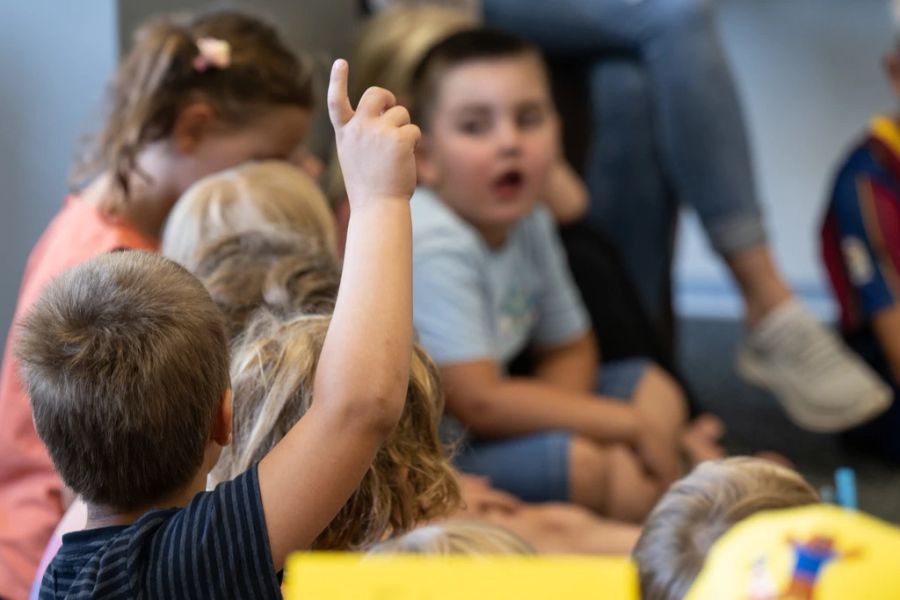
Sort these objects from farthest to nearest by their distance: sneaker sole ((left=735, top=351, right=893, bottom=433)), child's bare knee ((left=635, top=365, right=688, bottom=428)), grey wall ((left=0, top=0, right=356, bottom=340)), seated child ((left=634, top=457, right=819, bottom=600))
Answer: sneaker sole ((left=735, top=351, right=893, bottom=433)), child's bare knee ((left=635, top=365, right=688, bottom=428)), grey wall ((left=0, top=0, right=356, bottom=340)), seated child ((left=634, top=457, right=819, bottom=600))

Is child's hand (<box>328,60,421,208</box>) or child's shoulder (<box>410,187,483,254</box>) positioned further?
child's shoulder (<box>410,187,483,254</box>)

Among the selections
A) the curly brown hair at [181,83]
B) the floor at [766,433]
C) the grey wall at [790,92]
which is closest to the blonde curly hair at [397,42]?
the grey wall at [790,92]

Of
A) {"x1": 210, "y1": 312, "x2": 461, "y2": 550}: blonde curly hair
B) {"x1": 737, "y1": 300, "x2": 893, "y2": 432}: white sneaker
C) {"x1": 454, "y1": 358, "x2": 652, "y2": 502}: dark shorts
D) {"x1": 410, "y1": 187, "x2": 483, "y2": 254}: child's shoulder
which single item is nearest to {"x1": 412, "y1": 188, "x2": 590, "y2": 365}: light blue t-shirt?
{"x1": 410, "y1": 187, "x2": 483, "y2": 254}: child's shoulder

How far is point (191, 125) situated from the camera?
4.11 feet

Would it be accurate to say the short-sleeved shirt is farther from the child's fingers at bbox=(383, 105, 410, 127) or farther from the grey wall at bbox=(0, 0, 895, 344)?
the child's fingers at bbox=(383, 105, 410, 127)

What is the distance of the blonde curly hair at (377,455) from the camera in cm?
80

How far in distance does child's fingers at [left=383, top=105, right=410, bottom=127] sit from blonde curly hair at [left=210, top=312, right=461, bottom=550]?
194 millimetres

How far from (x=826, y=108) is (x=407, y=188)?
224cm

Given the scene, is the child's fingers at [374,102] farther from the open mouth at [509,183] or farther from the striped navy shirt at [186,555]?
the open mouth at [509,183]

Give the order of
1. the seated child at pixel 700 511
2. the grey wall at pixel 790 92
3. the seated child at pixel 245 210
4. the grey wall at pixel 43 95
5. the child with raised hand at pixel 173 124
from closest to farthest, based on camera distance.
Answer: the seated child at pixel 700 511
the seated child at pixel 245 210
the child with raised hand at pixel 173 124
the grey wall at pixel 43 95
the grey wall at pixel 790 92

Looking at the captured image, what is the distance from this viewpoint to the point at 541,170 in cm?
153

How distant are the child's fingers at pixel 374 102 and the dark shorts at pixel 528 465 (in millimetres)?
755

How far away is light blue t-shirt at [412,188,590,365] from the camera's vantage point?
1.40 m

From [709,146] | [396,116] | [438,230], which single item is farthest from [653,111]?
[396,116]
